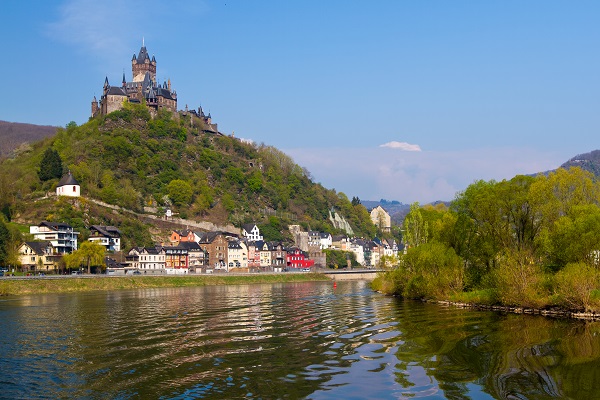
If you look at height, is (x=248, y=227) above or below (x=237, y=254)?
above

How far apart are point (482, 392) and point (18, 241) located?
344 feet

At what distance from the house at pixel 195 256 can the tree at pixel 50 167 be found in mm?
36842

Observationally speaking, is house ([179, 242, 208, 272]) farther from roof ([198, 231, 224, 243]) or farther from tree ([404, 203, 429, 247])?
tree ([404, 203, 429, 247])

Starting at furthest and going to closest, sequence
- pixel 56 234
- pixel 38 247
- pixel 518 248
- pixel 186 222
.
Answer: pixel 186 222, pixel 56 234, pixel 38 247, pixel 518 248

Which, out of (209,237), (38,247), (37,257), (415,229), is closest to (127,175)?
(209,237)

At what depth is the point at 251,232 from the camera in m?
171

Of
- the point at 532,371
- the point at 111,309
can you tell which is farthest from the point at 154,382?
the point at 111,309

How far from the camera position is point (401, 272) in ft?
225

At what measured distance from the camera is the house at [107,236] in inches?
5079

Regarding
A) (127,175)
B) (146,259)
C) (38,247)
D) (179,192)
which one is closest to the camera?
(38,247)

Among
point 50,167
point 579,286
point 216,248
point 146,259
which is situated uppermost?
point 50,167

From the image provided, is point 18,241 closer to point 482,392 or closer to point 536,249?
point 536,249

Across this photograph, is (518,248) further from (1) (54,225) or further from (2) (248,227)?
(2) (248,227)

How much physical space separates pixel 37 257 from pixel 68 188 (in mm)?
34445
